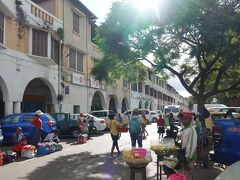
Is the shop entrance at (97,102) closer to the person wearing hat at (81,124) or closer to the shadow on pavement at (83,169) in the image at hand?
the person wearing hat at (81,124)

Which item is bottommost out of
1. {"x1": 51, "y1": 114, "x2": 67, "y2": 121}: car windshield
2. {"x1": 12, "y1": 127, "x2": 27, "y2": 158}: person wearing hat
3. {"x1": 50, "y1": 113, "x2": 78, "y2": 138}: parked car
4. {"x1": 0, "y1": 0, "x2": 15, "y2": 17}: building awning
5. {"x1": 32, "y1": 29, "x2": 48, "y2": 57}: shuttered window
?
{"x1": 12, "y1": 127, "x2": 27, "y2": 158}: person wearing hat

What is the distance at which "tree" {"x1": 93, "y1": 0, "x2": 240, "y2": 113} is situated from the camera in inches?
678

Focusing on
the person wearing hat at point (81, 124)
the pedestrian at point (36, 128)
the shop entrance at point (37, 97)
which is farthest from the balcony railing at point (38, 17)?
the pedestrian at point (36, 128)

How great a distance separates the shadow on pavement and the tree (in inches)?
271

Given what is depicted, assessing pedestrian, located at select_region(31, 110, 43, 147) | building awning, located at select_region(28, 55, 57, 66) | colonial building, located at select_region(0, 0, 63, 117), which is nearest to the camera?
pedestrian, located at select_region(31, 110, 43, 147)

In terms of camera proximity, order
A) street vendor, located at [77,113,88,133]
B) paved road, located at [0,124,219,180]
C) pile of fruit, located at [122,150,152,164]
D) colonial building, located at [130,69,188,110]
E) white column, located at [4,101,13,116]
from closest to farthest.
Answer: pile of fruit, located at [122,150,152,164] → paved road, located at [0,124,219,180] → street vendor, located at [77,113,88,133] → white column, located at [4,101,13,116] → colonial building, located at [130,69,188,110]

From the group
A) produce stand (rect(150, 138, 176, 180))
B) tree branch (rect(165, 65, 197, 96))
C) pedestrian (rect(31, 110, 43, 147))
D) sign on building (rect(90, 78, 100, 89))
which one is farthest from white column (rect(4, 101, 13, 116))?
produce stand (rect(150, 138, 176, 180))

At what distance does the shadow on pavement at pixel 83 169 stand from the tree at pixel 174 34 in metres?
6.89

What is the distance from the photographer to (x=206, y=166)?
11.8 m

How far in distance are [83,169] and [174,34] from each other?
416 inches

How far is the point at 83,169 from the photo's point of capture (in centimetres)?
1216

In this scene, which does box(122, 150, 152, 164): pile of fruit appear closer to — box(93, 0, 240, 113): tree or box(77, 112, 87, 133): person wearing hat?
box(93, 0, 240, 113): tree

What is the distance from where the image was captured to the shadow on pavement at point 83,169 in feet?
35.9

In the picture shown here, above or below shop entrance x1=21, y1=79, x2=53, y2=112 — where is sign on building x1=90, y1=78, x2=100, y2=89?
above
